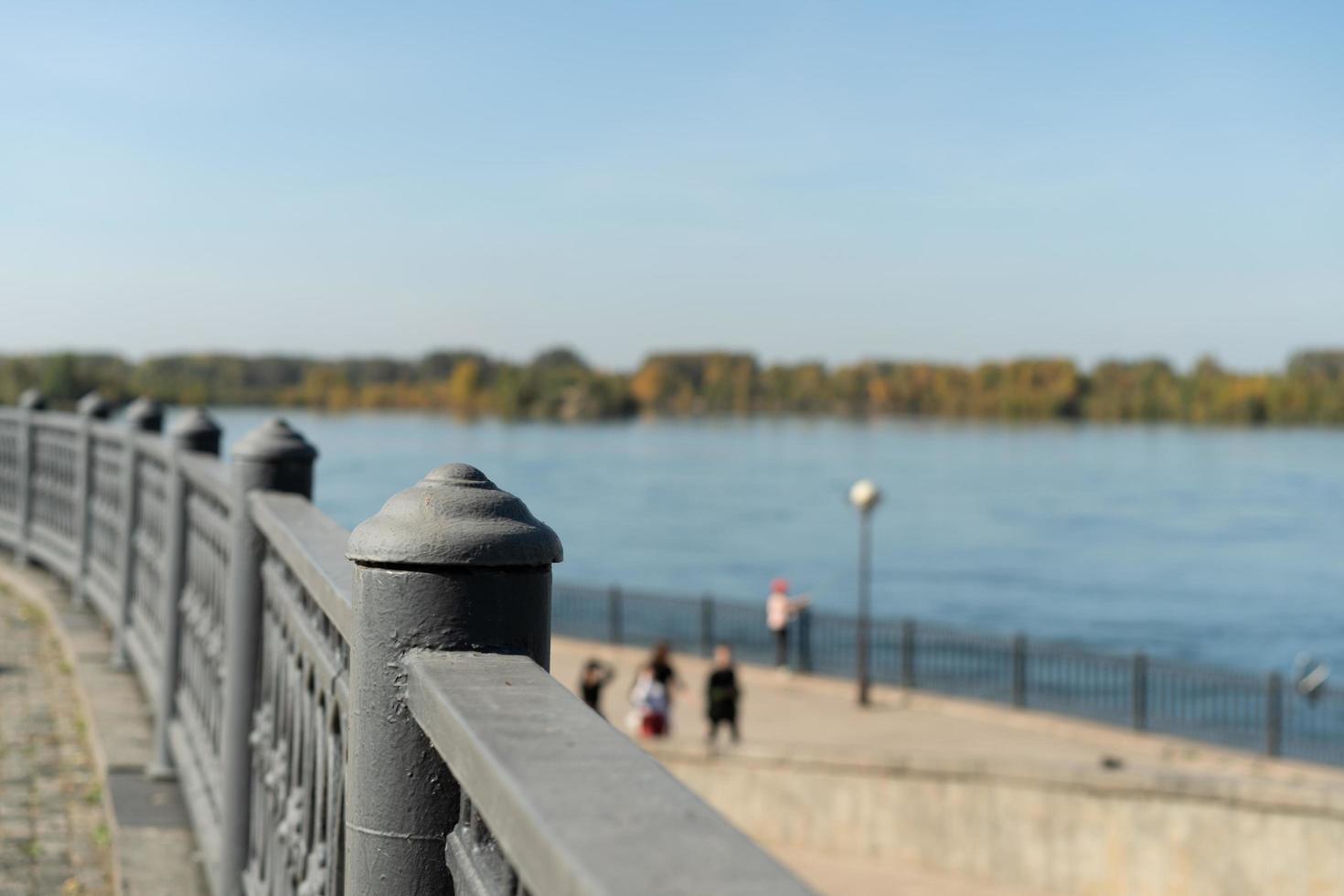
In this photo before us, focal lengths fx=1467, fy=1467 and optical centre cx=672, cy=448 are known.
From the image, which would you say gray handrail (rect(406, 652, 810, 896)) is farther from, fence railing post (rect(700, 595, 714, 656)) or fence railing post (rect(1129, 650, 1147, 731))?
fence railing post (rect(700, 595, 714, 656))

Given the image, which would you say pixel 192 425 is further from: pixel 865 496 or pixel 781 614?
pixel 781 614

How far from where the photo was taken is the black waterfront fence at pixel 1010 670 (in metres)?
21.7

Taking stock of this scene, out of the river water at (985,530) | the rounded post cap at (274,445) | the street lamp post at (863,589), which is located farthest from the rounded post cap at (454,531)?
the street lamp post at (863,589)

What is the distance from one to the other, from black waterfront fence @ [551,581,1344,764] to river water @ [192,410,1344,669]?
9.77 meters

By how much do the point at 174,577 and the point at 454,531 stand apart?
13.3 ft

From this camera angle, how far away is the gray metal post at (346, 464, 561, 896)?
167 cm

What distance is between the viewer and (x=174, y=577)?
5363 millimetres

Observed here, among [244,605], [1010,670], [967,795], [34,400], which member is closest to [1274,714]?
[967,795]

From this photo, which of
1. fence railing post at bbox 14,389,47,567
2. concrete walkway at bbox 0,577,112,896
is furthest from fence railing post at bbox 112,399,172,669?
fence railing post at bbox 14,389,47,567

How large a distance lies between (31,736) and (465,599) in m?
5.57

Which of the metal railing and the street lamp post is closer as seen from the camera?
the metal railing

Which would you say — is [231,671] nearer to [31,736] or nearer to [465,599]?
[465,599]

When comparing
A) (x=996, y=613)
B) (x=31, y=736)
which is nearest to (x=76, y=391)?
(x=996, y=613)

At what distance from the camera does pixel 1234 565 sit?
6394 cm
